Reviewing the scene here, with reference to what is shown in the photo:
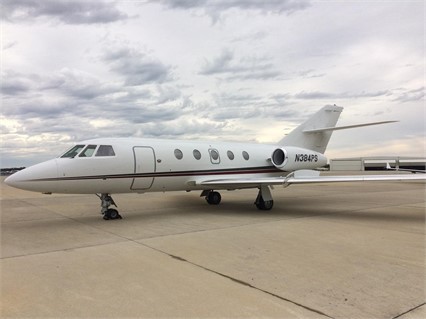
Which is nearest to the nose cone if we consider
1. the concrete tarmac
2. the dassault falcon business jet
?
the dassault falcon business jet

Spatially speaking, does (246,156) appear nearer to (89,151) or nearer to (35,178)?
(89,151)

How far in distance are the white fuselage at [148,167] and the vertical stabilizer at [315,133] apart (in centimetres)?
158

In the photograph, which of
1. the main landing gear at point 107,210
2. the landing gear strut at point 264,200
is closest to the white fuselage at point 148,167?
the main landing gear at point 107,210

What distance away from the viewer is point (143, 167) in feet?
38.0

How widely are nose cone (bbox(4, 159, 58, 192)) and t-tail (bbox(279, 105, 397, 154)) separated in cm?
1092

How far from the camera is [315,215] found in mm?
12023

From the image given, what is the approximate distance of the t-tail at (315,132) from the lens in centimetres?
1741

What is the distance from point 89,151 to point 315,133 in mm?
10888

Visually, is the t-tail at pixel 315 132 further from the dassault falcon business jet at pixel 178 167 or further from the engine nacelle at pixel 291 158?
the engine nacelle at pixel 291 158

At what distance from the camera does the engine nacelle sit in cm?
1529

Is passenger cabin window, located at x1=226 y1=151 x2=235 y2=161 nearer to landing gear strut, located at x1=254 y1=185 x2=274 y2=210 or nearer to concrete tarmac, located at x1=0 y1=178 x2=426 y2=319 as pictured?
landing gear strut, located at x1=254 y1=185 x2=274 y2=210

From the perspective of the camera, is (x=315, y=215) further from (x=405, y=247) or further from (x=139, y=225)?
(x=139, y=225)

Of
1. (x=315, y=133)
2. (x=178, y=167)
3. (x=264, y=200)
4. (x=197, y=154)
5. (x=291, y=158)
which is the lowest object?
(x=264, y=200)

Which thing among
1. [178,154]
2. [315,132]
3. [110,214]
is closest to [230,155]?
[178,154]
